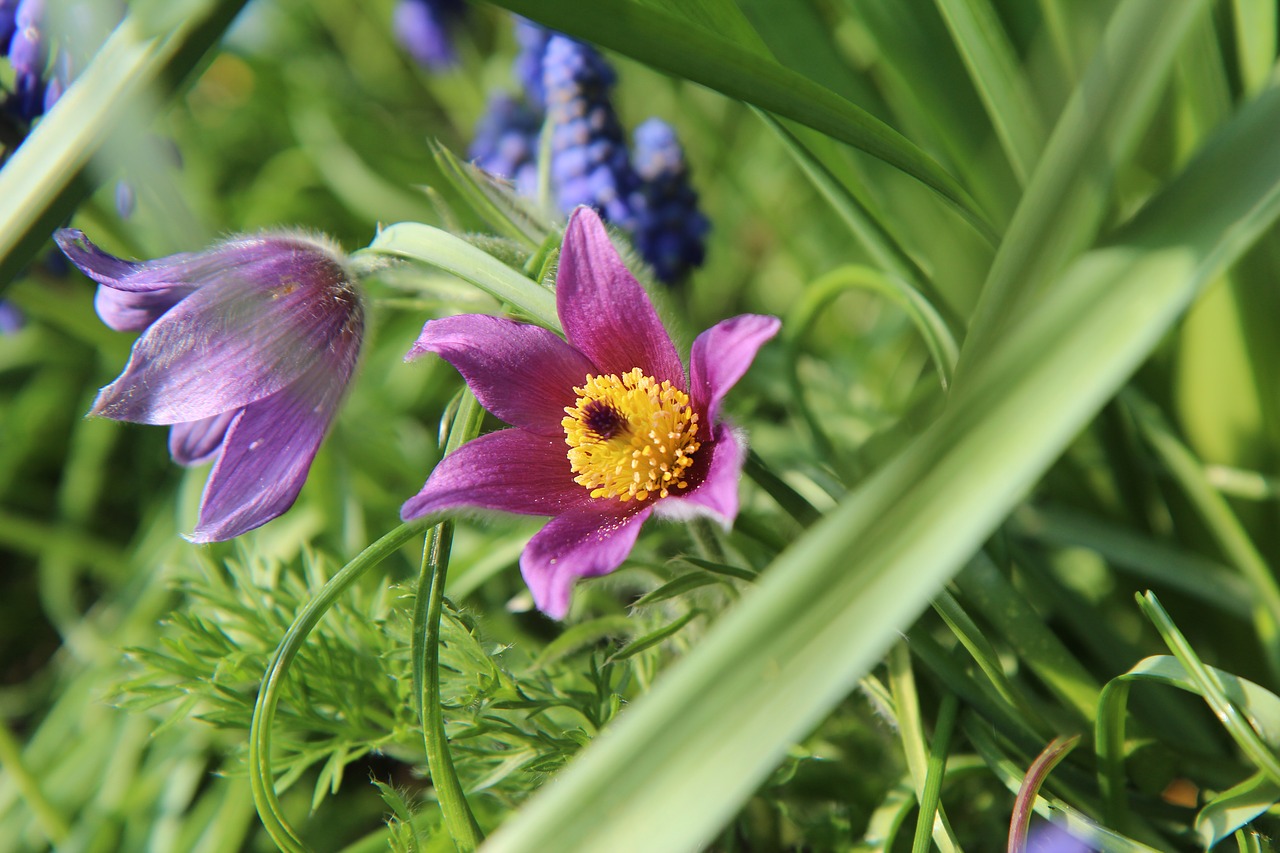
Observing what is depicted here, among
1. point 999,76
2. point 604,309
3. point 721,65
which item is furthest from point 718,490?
point 999,76

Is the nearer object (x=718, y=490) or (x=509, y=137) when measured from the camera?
(x=718, y=490)

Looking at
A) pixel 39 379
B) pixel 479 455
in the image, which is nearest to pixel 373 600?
pixel 479 455

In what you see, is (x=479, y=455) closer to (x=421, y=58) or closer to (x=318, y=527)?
(x=318, y=527)

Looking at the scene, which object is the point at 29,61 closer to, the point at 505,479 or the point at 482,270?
the point at 482,270

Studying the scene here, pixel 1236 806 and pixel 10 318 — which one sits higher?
pixel 1236 806

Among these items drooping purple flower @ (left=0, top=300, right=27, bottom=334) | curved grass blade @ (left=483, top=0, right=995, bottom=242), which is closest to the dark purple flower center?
curved grass blade @ (left=483, top=0, right=995, bottom=242)

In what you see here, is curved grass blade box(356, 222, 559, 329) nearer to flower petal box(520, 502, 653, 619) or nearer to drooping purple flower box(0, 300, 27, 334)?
flower petal box(520, 502, 653, 619)

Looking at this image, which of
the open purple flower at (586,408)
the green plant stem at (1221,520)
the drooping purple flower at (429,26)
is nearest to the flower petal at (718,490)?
the open purple flower at (586,408)
